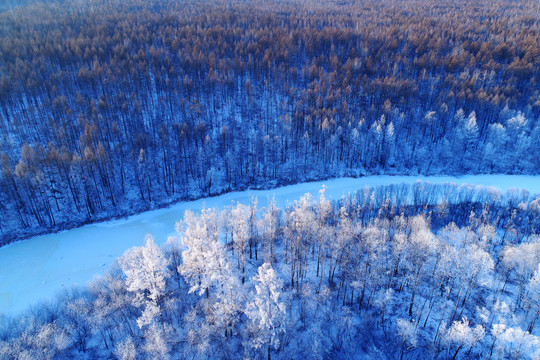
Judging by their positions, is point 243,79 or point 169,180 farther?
point 243,79

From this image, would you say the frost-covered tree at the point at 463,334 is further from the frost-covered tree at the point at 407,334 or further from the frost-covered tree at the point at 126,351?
the frost-covered tree at the point at 126,351


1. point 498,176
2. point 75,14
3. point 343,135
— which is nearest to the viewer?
point 498,176

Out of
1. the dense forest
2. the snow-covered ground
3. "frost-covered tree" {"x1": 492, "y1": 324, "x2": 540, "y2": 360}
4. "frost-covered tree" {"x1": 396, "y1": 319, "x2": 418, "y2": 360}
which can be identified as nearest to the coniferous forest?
"frost-covered tree" {"x1": 492, "y1": 324, "x2": 540, "y2": 360}

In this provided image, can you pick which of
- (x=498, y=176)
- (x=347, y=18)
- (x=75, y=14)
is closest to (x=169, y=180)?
(x=498, y=176)

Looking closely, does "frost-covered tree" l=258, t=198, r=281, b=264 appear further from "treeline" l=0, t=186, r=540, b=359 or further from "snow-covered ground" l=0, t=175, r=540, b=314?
"snow-covered ground" l=0, t=175, r=540, b=314

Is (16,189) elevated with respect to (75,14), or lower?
lower

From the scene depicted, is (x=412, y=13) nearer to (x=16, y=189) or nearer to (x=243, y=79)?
(x=243, y=79)
